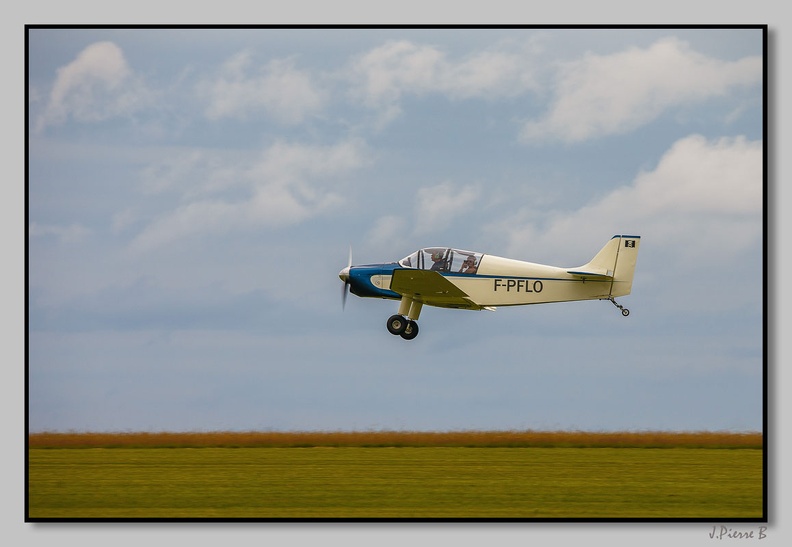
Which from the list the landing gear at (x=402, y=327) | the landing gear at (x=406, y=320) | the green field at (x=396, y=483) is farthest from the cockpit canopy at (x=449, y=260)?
the green field at (x=396, y=483)

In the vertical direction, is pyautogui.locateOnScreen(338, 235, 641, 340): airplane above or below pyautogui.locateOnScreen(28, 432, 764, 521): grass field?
above

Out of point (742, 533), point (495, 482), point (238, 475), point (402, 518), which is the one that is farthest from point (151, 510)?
point (742, 533)

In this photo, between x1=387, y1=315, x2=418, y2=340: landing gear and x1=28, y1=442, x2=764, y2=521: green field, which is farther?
x1=387, y1=315, x2=418, y2=340: landing gear

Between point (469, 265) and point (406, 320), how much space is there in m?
1.45

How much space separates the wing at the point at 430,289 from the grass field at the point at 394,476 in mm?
2296

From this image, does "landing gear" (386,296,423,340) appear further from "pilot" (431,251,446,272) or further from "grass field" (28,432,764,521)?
"grass field" (28,432,764,521)

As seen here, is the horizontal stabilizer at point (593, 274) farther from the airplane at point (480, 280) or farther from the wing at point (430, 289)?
the wing at point (430, 289)

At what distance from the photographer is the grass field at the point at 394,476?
66.2ft

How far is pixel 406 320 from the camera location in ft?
78.3

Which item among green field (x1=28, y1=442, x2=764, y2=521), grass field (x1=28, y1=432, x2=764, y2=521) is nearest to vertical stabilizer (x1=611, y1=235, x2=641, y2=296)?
grass field (x1=28, y1=432, x2=764, y2=521)

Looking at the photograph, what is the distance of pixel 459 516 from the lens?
19922mm

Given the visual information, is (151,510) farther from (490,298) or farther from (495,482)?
(490,298)

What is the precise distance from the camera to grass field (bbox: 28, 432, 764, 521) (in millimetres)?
20172

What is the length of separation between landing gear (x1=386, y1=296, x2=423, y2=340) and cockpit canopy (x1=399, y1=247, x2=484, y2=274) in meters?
0.67
